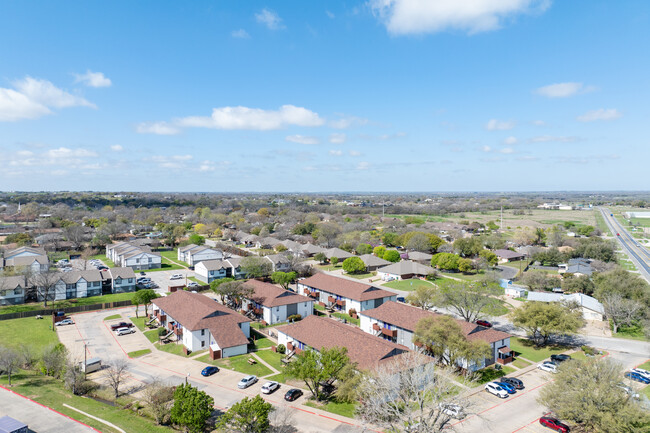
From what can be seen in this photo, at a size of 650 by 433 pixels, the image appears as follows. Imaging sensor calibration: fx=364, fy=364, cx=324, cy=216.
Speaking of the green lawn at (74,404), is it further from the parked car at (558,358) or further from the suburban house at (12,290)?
the parked car at (558,358)

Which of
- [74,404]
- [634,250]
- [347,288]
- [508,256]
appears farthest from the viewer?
[634,250]

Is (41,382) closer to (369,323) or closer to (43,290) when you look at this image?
(43,290)

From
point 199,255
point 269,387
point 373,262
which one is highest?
point 199,255

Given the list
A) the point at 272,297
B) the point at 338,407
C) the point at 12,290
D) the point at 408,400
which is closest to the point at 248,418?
the point at 338,407

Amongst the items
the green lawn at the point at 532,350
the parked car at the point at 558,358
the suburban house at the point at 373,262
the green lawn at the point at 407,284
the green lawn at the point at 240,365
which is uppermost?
the suburban house at the point at 373,262

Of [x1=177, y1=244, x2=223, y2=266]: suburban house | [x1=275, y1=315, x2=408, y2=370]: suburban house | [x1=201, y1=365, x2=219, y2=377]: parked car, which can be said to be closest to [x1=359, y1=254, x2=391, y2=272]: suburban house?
[x1=177, y1=244, x2=223, y2=266]: suburban house

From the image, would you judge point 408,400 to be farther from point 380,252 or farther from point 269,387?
point 380,252

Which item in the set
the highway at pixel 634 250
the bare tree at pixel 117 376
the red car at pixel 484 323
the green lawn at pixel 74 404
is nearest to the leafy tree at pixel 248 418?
the green lawn at pixel 74 404
